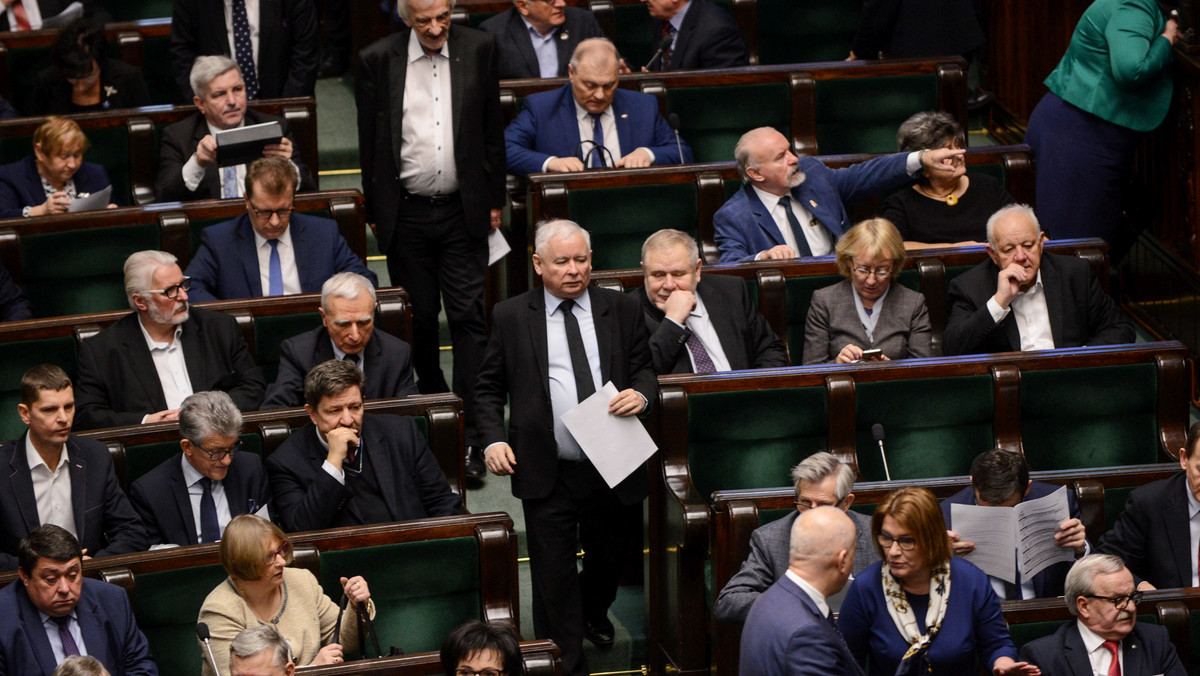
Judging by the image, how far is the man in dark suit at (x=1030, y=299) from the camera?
129 inches

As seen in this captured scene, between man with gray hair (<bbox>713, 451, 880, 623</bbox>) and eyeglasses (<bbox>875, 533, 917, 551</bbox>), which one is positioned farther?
man with gray hair (<bbox>713, 451, 880, 623</bbox>)

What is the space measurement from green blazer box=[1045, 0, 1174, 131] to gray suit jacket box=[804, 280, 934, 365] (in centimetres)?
92

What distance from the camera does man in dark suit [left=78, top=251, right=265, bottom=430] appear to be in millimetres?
3180

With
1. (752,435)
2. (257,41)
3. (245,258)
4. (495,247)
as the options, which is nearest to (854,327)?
(752,435)

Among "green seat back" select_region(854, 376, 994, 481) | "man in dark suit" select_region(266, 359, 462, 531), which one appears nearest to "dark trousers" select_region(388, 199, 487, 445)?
"man in dark suit" select_region(266, 359, 462, 531)

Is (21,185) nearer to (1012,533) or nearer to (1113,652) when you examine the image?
(1012,533)

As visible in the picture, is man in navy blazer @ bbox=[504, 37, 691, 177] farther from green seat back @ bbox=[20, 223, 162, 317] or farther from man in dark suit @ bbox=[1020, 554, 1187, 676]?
man in dark suit @ bbox=[1020, 554, 1187, 676]

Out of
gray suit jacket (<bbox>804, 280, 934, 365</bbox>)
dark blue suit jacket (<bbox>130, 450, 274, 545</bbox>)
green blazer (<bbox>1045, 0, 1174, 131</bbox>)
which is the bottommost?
dark blue suit jacket (<bbox>130, 450, 274, 545</bbox>)

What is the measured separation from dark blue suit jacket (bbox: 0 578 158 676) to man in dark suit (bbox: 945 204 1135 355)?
1659 millimetres

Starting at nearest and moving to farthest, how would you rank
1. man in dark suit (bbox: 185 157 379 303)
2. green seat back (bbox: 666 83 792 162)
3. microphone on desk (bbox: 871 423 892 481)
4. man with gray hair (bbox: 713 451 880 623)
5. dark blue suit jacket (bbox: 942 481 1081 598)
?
1. man with gray hair (bbox: 713 451 880 623)
2. dark blue suit jacket (bbox: 942 481 1081 598)
3. microphone on desk (bbox: 871 423 892 481)
4. man in dark suit (bbox: 185 157 379 303)
5. green seat back (bbox: 666 83 792 162)

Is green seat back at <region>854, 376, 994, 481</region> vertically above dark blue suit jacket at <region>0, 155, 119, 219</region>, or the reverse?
dark blue suit jacket at <region>0, 155, 119, 219</region>

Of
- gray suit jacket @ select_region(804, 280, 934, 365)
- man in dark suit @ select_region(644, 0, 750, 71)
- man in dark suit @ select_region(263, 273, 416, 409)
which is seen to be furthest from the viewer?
man in dark suit @ select_region(644, 0, 750, 71)

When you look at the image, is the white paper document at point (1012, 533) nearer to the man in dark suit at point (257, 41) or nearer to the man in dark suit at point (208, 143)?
the man in dark suit at point (208, 143)

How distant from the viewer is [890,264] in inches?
Result: 127
